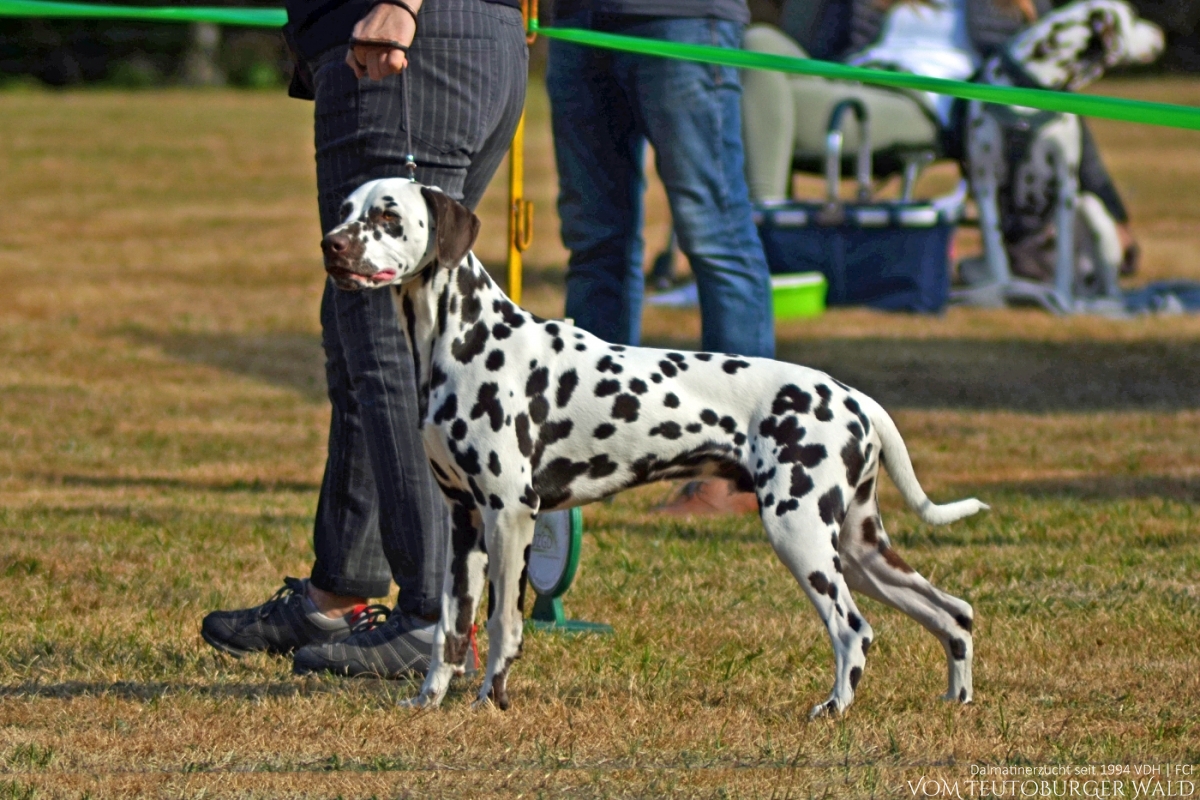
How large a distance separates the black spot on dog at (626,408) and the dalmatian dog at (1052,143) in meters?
7.37

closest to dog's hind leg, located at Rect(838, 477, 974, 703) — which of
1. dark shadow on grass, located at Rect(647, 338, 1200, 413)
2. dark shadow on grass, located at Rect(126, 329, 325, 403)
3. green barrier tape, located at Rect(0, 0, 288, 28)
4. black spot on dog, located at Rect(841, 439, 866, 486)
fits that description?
black spot on dog, located at Rect(841, 439, 866, 486)

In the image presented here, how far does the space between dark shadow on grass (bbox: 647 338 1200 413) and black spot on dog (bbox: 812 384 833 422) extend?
437cm

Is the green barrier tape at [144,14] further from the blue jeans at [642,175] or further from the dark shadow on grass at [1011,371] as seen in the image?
the dark shadow on grass at [1011,371]

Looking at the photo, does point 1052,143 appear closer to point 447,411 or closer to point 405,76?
point 405,76

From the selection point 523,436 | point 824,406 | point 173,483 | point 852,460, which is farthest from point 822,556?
point 173,483

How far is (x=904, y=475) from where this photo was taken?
380 cm

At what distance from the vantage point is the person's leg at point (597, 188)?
18.4 ft

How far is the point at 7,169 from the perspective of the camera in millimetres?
20469

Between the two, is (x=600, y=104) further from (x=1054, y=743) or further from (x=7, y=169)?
(x=7, y=169)

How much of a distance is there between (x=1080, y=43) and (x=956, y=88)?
6690mm

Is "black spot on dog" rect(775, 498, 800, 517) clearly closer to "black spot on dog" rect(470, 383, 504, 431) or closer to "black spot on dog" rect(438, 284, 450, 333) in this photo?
"black spot on dog" rect(470, 383, 504, 431)

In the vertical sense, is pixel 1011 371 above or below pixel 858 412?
below

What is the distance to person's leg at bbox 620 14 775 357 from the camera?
18.1 ft

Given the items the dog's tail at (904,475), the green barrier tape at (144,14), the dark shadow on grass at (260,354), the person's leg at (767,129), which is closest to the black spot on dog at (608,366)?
the dog's tail at (904,475)
